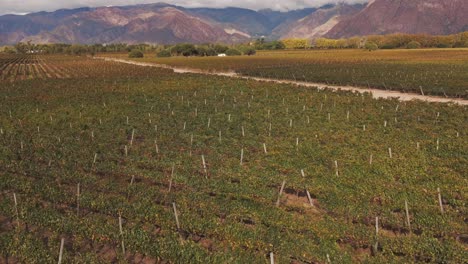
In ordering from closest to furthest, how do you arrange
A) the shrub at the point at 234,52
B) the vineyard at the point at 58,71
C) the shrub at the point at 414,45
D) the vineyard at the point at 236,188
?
the vineyard at the point at 236,188
the vineyard at the point at 58,71
the shrub at the point at 414,45
the shrub at the point at 234,52

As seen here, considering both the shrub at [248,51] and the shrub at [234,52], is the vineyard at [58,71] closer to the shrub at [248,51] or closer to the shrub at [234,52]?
the shrub at [234,52]

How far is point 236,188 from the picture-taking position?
1536 cm

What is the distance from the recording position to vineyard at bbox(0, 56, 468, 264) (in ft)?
36.4

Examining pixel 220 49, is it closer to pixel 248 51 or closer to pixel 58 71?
pixel 248 51

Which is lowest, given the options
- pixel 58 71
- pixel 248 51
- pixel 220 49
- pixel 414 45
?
pixel 58 71

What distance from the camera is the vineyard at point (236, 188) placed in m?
11.1

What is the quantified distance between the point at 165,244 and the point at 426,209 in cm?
990

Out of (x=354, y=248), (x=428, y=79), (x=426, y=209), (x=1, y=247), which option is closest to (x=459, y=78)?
(x=428, y=79)

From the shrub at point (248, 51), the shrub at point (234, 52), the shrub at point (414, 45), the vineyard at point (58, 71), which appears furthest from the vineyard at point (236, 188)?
the shrub at point (414, 45)

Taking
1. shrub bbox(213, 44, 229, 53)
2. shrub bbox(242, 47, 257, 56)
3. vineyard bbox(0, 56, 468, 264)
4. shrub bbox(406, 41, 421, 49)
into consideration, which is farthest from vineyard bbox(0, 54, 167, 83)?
shrub bbox(406, 41, 421, 49)

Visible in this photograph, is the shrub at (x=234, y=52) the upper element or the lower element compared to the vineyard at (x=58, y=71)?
upper

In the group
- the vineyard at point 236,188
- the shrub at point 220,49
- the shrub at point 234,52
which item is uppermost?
the shrub at point 220,49

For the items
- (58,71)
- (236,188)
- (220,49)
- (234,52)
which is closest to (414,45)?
(234,52)

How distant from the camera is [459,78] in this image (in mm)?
54062
